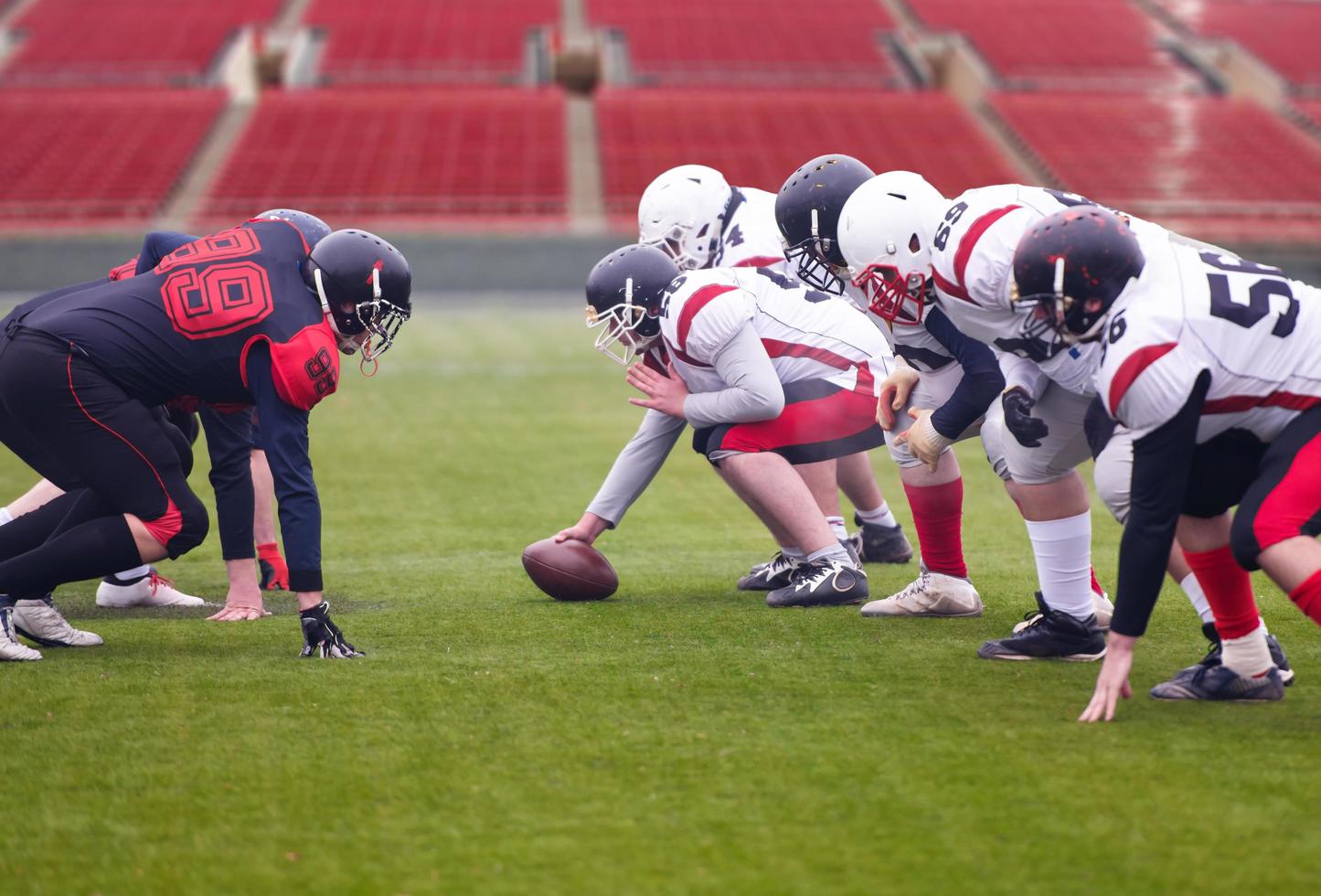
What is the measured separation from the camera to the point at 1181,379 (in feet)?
10.2

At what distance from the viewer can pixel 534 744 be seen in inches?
127

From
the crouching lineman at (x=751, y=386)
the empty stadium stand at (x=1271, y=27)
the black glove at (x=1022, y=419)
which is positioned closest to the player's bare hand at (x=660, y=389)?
the crouching lineman at (x=751, y=386)

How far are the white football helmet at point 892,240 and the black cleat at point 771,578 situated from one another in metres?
1.36

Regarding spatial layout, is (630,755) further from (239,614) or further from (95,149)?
(95,149)

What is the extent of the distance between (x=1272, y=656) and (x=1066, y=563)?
0.63 m

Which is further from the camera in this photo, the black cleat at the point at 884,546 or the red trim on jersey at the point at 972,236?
the black cleat at the point at 884,546

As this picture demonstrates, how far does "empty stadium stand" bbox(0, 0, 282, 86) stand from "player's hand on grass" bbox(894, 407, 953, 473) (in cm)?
2562

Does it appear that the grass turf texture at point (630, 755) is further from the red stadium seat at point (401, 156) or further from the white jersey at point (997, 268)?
the red stadium seat at point (401, 156)

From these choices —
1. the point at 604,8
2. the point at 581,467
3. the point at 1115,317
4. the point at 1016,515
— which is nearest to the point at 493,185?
the point at 604,8

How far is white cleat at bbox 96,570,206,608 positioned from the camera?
198 inches

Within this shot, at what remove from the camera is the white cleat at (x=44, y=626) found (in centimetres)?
428

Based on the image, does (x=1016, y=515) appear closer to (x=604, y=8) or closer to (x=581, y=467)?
(x=581, y=467)

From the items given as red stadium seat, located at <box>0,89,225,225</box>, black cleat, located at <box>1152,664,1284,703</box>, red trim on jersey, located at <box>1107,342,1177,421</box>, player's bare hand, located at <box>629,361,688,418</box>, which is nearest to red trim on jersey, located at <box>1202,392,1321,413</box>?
red trim on jersey, located at <box>1107,342,1177,421</box>

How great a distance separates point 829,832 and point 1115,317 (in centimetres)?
146
